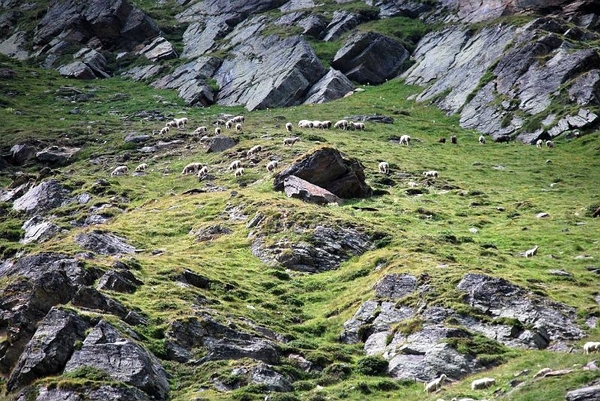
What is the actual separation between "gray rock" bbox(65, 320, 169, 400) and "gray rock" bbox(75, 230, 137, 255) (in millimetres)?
14077

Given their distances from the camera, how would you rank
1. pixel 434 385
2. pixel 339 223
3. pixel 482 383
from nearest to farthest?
pixel 482 383, pixel 434 385, pixel 339 223

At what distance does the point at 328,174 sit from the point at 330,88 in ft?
160

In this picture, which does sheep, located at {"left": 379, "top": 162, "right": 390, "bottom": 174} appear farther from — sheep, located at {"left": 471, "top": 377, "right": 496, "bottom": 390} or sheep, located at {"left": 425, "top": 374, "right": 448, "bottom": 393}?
sheep, located at {"left": 471, "top": 377, "right": 496, "bottom": 390}

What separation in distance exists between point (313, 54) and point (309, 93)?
23.7 feet

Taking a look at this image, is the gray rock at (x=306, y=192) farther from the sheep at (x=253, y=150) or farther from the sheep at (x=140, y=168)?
the sheep at (x=140, y=168)

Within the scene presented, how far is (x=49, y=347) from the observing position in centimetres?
2648

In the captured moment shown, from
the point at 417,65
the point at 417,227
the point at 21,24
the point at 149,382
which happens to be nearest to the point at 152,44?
the point at 21,24

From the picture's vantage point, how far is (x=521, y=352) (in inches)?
1109

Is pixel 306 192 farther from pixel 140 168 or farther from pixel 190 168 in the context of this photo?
pixel 140 168

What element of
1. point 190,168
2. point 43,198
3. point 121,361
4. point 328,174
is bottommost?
point 328,174

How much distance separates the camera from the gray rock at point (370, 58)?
10838 cm

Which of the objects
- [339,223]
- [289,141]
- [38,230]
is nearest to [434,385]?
[339,223]

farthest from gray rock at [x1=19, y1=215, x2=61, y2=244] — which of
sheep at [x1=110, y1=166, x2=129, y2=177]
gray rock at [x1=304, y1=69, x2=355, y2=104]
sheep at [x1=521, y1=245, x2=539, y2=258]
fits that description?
gray rock at [x1=304, y1=69, x2=355, y2=104]

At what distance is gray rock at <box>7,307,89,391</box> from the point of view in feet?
85.1
